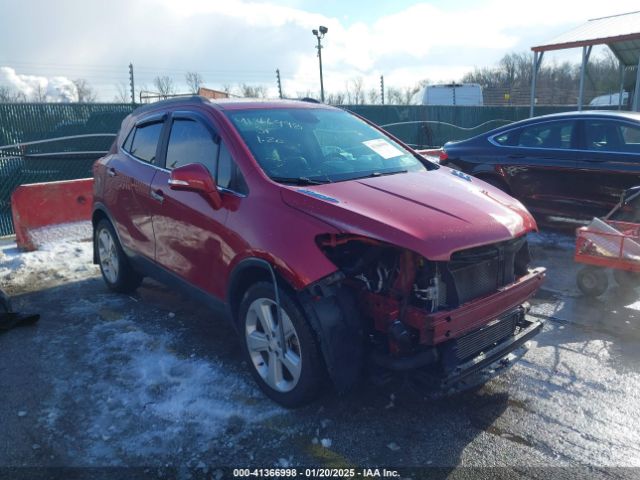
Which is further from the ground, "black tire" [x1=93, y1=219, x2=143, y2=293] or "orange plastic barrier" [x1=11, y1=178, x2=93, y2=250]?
"orange plastic barrier" [x1=11, y1=178, x2=93, y2=250]

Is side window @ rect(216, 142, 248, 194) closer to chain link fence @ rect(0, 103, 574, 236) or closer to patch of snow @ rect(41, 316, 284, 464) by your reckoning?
patch of snow @ rect(41, 316, 284, 464)

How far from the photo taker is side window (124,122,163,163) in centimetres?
461

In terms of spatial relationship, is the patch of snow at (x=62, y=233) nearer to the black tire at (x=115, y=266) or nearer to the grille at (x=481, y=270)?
the black tire at (x=115, y=266)

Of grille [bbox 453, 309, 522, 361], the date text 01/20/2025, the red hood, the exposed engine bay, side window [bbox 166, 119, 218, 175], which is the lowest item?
the date text 01/20/2025

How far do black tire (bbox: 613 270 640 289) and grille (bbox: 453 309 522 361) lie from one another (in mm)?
2285

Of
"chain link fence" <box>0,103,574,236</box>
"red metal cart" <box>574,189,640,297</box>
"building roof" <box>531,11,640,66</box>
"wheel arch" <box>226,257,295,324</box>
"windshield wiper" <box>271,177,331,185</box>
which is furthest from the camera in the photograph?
"building roof" <box>531,11,640,66</box>

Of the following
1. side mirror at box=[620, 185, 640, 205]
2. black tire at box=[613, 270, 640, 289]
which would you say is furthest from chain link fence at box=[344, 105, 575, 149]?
black tire at box=[613, 270, 640, 289]

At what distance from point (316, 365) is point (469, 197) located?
1.44 m

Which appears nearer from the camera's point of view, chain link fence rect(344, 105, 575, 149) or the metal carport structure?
the metal carport structure

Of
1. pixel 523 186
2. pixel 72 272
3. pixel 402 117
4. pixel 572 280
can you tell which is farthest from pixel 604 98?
pixel 72 272

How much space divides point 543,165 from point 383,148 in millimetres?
3784

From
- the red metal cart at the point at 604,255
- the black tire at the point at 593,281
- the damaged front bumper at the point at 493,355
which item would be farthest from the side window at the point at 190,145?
the black tire at the point at 593,281

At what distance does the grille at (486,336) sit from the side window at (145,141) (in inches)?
118

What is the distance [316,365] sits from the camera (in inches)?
119
